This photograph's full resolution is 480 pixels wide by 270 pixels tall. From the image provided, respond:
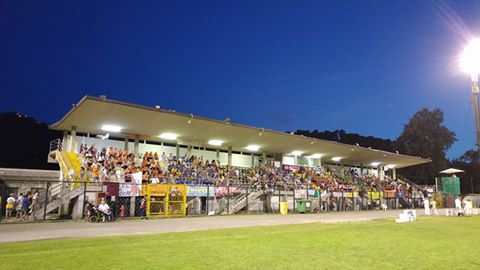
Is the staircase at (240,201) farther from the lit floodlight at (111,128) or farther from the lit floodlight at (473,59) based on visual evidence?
the lit floodlight at (473,59)

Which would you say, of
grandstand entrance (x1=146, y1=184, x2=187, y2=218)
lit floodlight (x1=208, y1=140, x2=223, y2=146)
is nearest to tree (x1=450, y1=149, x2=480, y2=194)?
lit floodlight (x1=208, y1=140, x2=223, y2=146)

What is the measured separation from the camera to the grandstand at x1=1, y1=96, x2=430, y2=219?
87.6ft

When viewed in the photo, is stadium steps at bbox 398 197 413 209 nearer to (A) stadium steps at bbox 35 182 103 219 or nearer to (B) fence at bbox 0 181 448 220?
(B) fence at bbox 0 181 448 220

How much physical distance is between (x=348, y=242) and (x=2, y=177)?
31926 mm

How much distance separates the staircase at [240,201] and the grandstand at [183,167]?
88 mm

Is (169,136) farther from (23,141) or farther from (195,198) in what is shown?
(23,141)

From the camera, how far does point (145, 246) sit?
444 inches

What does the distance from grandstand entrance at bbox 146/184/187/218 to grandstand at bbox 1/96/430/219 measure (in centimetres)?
7

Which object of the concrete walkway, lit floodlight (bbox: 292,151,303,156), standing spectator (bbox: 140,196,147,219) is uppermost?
lit floodlight (bbox: 292,151,303,156)

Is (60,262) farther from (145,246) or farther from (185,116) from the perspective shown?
(185,116)

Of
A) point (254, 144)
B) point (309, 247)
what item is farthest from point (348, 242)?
point (254, 144)

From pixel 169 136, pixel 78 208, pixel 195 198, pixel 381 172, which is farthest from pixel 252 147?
pixel 381 172

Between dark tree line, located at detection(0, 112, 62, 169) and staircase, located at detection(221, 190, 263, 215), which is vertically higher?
dark tree line, located at detection(0, 112, 62, 169)

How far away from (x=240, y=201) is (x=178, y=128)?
8.74m
